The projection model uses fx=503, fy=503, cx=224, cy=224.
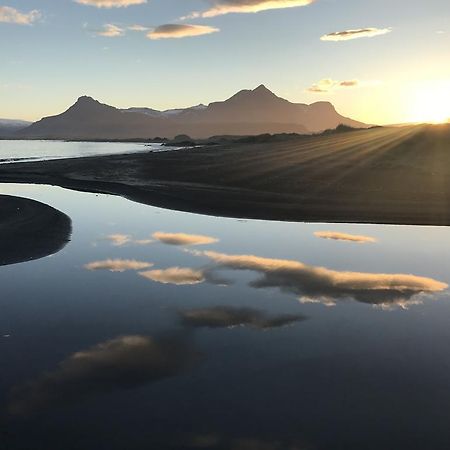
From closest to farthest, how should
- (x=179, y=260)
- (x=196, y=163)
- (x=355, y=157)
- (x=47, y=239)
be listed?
(x=179, y=260), (x=47, y=239), (x=355, y=157), (x=196, y=163)

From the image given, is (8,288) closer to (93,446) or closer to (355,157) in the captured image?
(93,446)

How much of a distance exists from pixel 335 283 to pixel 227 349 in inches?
241

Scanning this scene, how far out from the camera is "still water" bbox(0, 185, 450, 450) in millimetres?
7723

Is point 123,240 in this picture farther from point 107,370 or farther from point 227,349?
point 107,370

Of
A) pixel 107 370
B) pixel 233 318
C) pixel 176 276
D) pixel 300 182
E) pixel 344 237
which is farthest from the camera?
pixel 300 182

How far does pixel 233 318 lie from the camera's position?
12.6 meters

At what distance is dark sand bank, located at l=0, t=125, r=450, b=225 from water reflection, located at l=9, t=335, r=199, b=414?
58.5 ft

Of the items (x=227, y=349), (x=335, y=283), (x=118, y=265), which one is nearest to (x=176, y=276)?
(x=118, y=265)

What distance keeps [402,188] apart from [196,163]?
95.3 feet

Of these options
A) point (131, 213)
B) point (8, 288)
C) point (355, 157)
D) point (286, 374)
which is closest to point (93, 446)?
point (286, 374)

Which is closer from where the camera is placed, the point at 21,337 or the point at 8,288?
the point at 21,337

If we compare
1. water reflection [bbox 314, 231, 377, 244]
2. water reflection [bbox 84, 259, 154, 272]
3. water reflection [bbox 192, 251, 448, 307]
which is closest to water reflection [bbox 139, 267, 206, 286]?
water reflection [bbox 84, 259, 154, 272]

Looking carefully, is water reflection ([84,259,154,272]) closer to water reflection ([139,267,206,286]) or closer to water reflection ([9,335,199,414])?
water reflection ([139,267,206,286])

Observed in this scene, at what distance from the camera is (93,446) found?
729 centimetres
